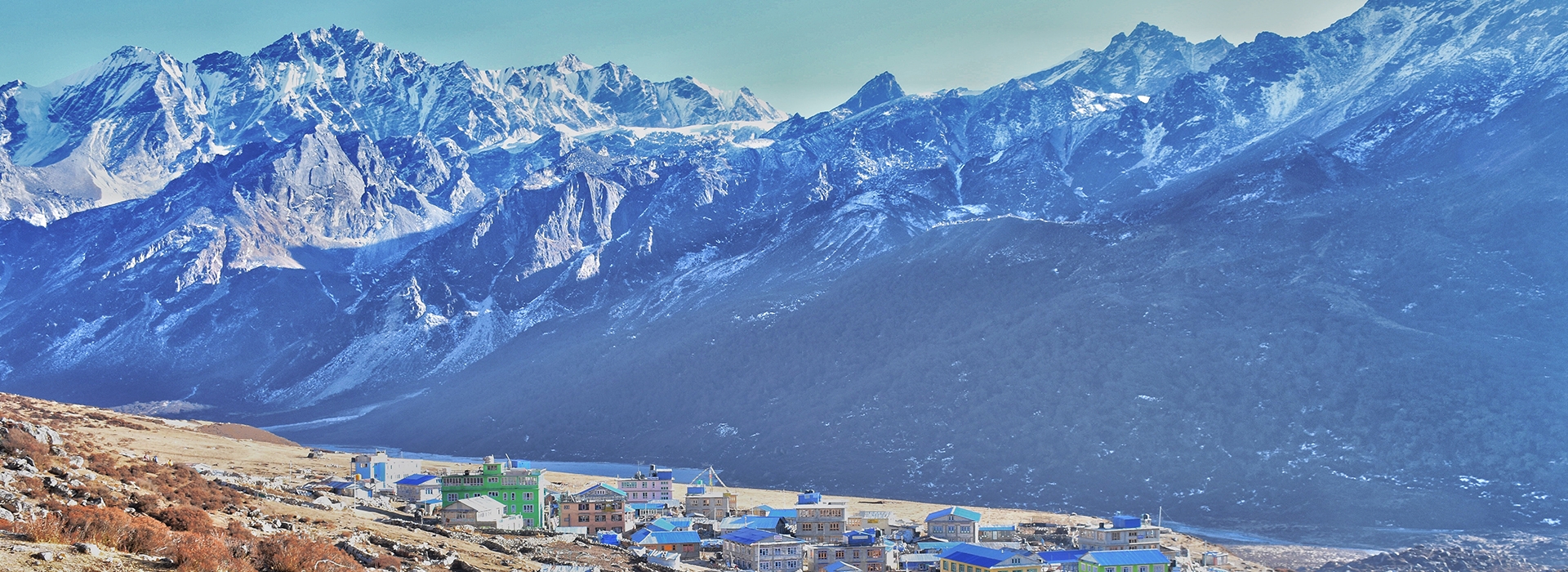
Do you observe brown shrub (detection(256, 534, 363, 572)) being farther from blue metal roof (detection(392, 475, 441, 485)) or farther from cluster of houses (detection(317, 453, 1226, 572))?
blue metal roof (detection(392, 475, 441, 485))

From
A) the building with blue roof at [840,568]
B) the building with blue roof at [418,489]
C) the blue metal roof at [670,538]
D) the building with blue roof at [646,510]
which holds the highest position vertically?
the building with blue roof at [418,489]

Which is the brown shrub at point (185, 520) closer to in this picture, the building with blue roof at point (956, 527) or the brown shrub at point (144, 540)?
the brown shrub at point (144, 540)

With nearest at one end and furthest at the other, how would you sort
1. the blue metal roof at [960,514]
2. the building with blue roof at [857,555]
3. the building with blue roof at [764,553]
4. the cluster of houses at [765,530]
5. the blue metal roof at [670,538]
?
1. the building with blue roof at [764,553]
2. the cluster of houses at [765,530]
3. the blue metal roof at [670,538]
4. the building with blue roof at [857,555]
5. the blue metal roof at [960,514]

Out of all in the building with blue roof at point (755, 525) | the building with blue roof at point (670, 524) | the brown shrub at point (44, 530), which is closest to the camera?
the brown shrub at point (44, 530)

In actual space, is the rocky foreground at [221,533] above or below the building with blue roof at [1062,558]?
above

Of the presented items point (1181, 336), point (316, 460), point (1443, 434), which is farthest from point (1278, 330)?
point (316, 460)

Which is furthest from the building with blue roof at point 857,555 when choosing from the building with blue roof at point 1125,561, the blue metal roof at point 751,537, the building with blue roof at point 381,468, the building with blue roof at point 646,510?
the building with blue roof at point 381,468

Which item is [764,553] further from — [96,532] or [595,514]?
[96,532]

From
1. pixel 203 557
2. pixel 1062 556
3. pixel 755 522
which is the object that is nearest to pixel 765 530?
pixel 755 522
